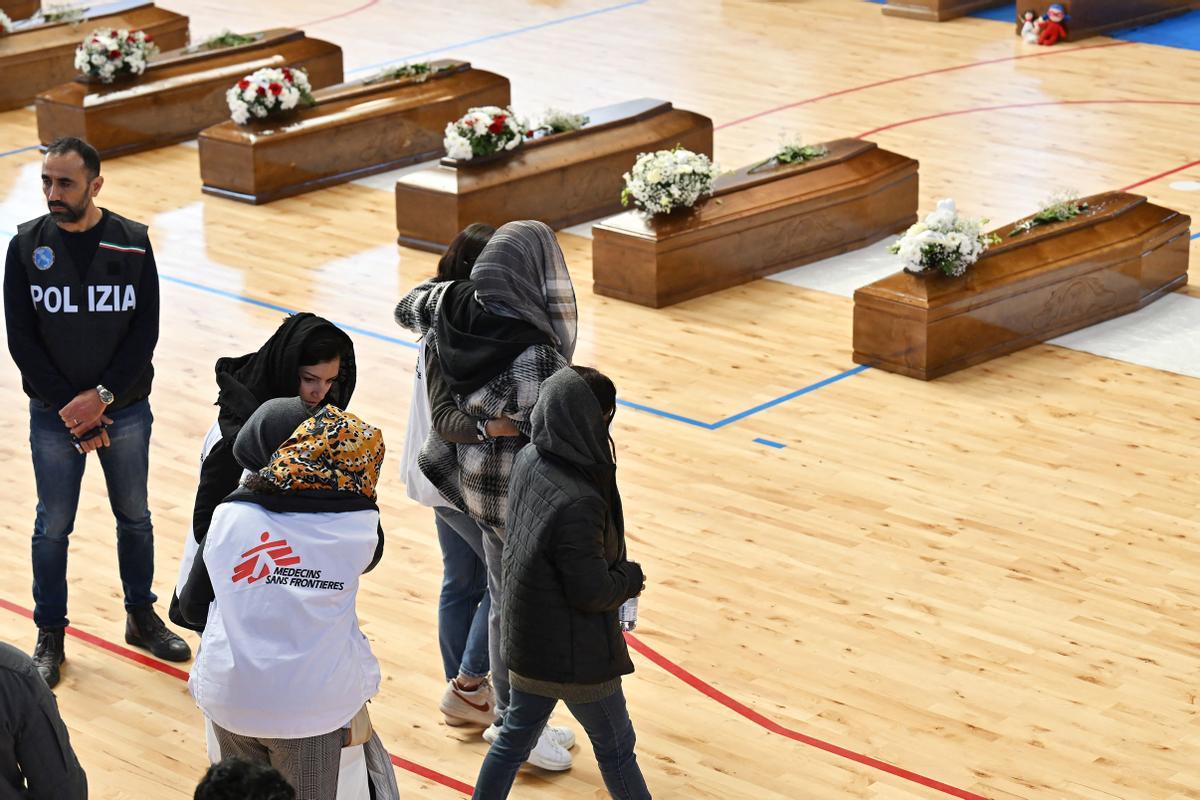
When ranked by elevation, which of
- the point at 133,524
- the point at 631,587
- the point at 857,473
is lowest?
the point at 857,473

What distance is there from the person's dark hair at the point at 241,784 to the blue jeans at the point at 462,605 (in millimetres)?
2094

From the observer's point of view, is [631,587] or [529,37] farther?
[529,37]

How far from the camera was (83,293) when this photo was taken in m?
5.25

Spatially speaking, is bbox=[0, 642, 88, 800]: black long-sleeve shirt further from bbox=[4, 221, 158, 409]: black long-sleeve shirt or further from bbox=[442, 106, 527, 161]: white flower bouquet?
bbox=[442, 106, 527, 161]: white flower bouquet

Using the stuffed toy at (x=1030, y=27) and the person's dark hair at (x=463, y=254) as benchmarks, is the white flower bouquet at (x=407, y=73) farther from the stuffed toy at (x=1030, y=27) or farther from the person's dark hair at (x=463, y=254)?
the person's dark hair at (x=463, y=254)

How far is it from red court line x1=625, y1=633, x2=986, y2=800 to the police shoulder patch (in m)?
2.20

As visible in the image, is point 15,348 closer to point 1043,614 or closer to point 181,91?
point 1043,614

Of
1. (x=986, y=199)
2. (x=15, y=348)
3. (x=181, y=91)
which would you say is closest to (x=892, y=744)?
(x=15, y=348)

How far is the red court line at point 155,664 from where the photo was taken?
16.6 feet

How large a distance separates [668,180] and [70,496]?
15.6 ft

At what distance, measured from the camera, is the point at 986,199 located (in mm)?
11102

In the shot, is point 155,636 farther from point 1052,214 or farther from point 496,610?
point 1052,214

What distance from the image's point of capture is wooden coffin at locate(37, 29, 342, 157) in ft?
41.5

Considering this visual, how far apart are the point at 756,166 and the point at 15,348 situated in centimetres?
589
